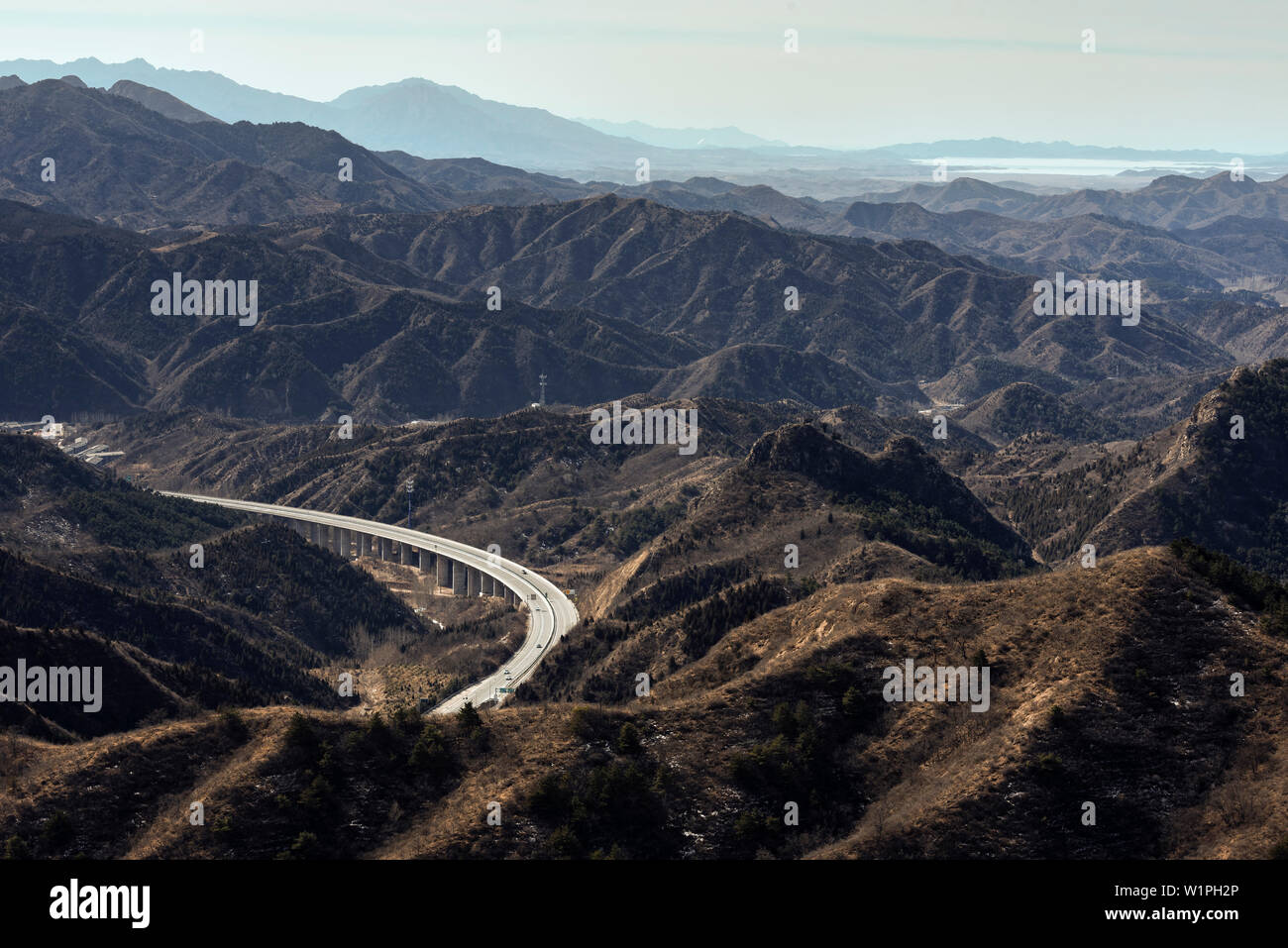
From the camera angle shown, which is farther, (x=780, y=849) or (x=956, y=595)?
(x=956, y=595)

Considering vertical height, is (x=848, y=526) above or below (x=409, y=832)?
above

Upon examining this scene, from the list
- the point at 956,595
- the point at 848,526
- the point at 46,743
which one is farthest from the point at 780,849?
the point at 848,526

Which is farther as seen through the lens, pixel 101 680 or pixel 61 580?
pixel 61 580

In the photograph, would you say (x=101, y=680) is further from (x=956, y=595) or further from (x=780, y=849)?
(x=956, y=595)

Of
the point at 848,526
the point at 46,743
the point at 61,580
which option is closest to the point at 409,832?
the point at 46,743

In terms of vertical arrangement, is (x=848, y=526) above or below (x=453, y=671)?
above

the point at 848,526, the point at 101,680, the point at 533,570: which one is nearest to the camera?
→ the point at 101,680

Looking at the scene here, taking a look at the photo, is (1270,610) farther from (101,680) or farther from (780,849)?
(101,680)

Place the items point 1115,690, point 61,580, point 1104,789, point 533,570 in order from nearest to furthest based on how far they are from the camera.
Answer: point 1104,789 → point 1115,690 → point 61,580 → point 533,570

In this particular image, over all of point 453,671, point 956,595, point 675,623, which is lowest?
point 453,671
